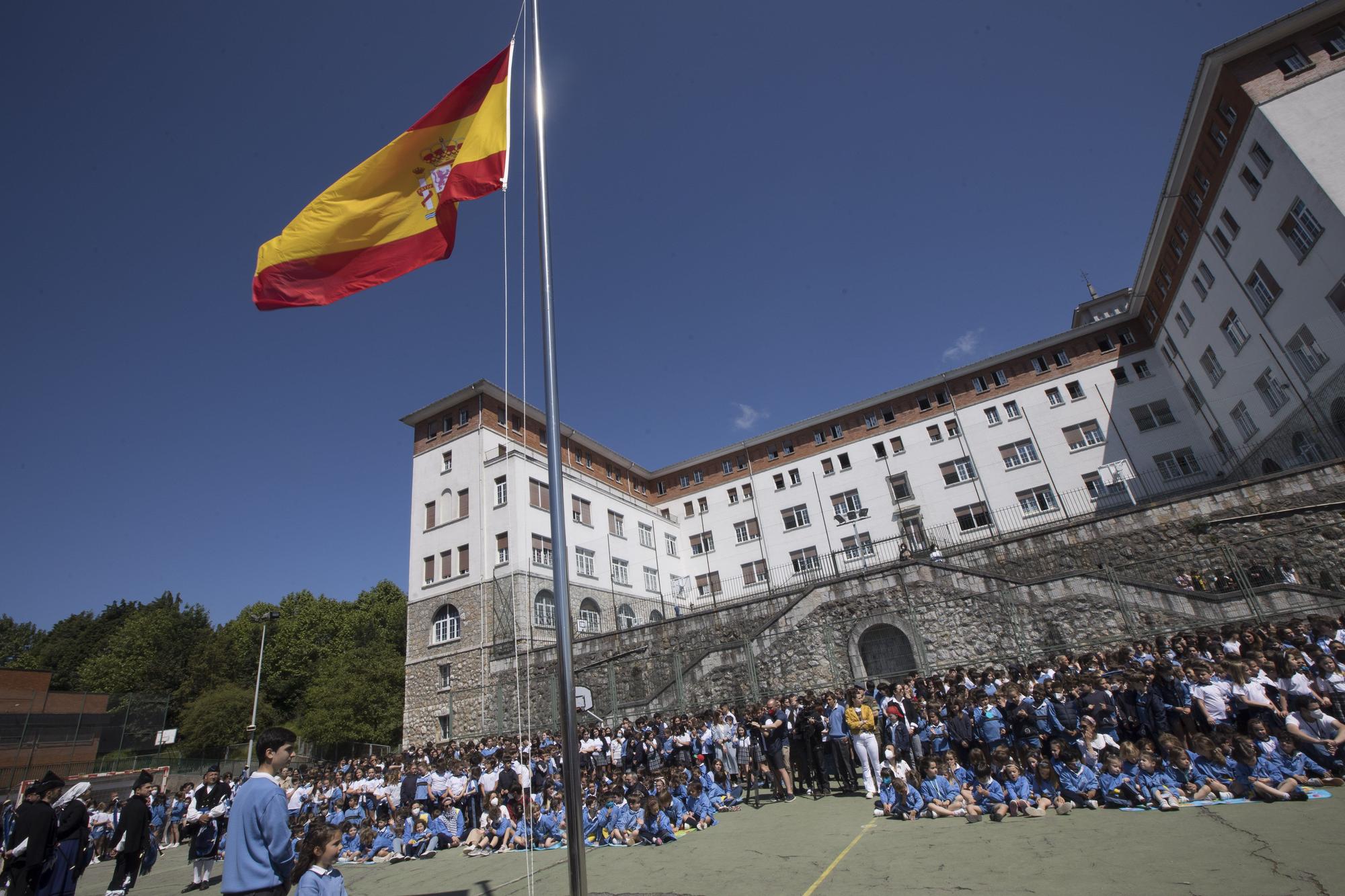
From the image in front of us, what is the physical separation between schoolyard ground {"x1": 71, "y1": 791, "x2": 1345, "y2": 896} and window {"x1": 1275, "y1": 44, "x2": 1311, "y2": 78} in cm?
2768

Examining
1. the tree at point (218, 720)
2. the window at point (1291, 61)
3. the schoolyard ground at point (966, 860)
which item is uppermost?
the window at point (1291, 61)

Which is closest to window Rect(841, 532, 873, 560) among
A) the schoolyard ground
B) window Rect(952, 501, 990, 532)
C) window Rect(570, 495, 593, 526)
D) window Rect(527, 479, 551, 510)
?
window Rect(952, 501, 990, 532)

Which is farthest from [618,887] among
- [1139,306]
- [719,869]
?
[1139,306]

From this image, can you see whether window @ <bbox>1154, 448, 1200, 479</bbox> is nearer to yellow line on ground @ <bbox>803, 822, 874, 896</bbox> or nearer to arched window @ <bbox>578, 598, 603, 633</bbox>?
arched window @ <bbox>578, 598, 603, 633</bbox>

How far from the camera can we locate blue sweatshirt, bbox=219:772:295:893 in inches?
147

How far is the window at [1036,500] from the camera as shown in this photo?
34.2m

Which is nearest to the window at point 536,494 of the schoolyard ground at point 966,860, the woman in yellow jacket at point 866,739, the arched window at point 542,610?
the arched window at point 542,610

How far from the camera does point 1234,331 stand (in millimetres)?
26797

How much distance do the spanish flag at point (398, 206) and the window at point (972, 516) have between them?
35.1 m

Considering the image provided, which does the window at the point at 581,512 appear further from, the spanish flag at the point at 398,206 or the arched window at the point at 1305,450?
the arched window at the point at 1305,450

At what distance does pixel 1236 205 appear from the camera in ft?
80.4

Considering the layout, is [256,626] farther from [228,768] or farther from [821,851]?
[821,851]

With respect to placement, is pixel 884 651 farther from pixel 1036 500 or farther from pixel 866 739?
pixel 1036 500

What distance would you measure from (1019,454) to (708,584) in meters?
21.6
